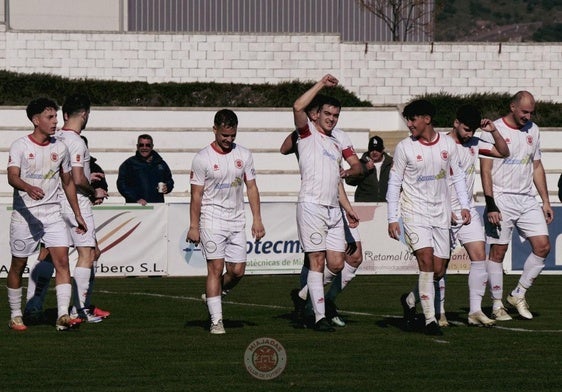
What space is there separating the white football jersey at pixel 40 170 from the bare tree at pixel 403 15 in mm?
23430

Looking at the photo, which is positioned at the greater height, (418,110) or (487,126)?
(418,110)

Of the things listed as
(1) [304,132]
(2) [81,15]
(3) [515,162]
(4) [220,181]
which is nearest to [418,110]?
(1) [304,132]

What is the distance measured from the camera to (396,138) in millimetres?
30953

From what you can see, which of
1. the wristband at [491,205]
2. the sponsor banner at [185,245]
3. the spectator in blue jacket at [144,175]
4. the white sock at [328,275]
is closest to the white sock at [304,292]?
the white sock at [328,275]

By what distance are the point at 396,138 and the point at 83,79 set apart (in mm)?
7415

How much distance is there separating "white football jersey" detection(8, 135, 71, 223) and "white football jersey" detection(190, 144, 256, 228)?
129 cm

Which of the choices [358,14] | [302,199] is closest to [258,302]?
[302,199]

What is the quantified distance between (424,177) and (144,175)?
929 cm

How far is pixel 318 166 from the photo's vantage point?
13.1 metres

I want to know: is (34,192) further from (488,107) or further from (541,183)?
(488,107)

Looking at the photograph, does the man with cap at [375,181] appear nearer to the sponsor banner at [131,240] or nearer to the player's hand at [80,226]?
the sponsor banner at [131,240]

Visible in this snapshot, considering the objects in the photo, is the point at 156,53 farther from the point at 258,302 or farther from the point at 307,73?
the point at 258,302

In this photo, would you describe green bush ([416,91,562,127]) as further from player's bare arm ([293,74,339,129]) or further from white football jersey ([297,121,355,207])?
player's bare arm ([293,74,339,129])

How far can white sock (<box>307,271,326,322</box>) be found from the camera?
43.1 ft
